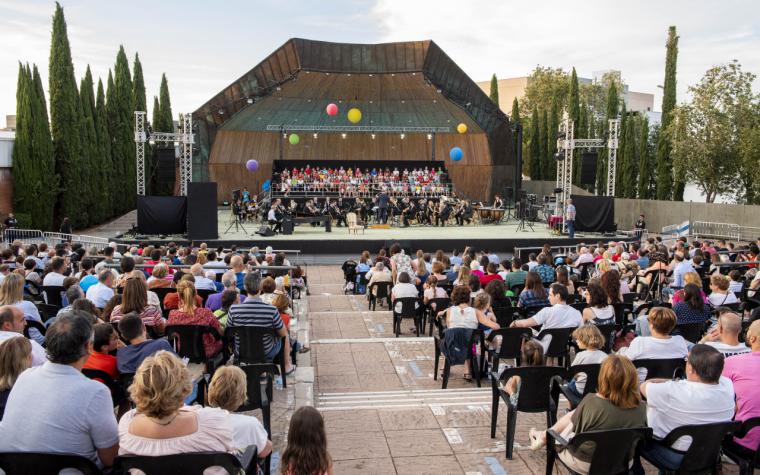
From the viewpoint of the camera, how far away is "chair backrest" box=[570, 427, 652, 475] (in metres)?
3.08

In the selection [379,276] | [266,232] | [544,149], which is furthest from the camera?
[544,149]

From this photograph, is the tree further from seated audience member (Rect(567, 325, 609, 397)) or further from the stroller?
seated audience member (Rect(567, 325, 609, 397))

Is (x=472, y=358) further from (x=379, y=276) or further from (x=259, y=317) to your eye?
(x=379, y=276)

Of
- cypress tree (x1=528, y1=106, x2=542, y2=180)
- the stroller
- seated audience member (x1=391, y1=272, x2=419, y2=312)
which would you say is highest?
cypress tree (x1=528, y1=106, x2=542, y2=180)

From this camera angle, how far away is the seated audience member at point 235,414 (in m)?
2.93

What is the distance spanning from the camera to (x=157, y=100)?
103ft

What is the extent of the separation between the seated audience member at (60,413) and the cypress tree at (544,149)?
33681mm

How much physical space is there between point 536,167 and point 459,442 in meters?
32.8

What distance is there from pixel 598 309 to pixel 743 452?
2347 mm

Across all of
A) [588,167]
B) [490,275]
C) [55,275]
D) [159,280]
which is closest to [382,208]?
[588,167]

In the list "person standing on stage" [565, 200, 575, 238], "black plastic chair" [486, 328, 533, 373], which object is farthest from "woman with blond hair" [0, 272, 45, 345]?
"person standing on stage" [565, 200, 575, 238]

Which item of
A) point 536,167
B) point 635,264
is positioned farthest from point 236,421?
point 536,167

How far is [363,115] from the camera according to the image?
30.7 m

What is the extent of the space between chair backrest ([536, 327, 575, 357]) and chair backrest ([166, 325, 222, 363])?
2842mm
